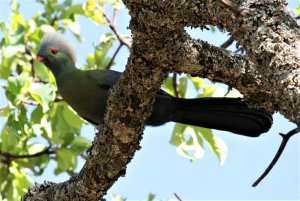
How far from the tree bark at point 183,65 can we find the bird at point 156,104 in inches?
22.1

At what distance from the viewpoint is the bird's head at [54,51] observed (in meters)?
4.37

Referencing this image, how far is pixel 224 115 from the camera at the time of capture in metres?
3.43

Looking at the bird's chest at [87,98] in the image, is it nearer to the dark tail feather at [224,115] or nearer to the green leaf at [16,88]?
the green leaf at [16,88]

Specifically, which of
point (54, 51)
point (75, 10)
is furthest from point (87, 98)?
point (75, 10)

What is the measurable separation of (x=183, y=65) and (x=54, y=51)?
228 centimetres

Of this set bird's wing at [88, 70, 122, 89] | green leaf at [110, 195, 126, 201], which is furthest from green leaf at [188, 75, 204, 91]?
green leaf at [110, 195, 126, 201]

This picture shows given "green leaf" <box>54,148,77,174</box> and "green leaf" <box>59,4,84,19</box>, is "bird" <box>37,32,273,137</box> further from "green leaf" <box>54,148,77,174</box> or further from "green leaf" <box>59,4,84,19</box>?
"green leaf" <box>54,148,77,174</box>

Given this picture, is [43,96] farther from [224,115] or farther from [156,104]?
[224,115]

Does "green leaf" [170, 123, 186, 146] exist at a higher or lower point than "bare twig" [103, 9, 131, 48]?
lower

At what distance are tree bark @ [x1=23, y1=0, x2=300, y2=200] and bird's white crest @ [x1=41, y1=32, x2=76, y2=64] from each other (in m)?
1.65

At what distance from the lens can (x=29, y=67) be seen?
5.22 metres

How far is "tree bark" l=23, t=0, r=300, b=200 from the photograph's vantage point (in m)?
1.73

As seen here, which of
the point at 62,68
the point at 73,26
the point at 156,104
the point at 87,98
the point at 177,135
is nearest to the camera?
the point at 156,104

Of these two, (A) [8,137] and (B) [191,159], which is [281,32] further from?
(A) [8,137]
